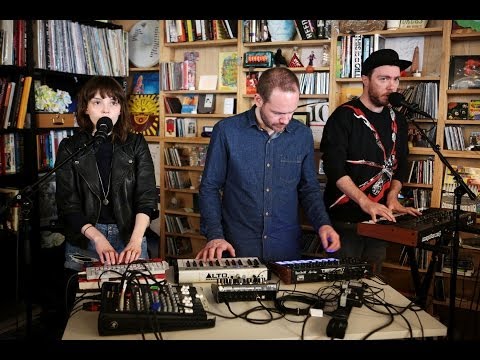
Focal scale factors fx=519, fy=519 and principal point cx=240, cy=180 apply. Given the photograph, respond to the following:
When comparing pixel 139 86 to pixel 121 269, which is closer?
pixel 121 269

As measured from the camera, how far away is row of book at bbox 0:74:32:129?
10.9 ft

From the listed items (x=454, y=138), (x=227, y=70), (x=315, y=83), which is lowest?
(x=454, y=138)

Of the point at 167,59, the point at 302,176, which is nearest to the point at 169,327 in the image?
the point at 302,176

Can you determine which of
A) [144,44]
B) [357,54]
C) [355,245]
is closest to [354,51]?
[357,54]

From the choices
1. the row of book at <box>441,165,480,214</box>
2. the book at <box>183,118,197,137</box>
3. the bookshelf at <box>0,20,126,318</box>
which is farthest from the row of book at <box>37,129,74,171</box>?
the row of book at <box>441,165,480,214</box>

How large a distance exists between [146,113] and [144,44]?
62 cm

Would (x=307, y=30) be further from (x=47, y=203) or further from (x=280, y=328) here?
(x=280, y=328)

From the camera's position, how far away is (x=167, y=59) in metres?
4.54

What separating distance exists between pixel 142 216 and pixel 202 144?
2.26 meters

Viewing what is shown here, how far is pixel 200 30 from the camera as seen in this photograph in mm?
4336

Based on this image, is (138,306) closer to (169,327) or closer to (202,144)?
(169,327)

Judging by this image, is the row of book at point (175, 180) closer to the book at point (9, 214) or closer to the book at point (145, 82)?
the book at point (145, 82)

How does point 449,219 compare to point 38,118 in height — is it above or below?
below

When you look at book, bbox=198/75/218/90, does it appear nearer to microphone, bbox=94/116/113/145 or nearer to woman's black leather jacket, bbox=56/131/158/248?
woman's black leather jacket, bbox=56/131/158/248
